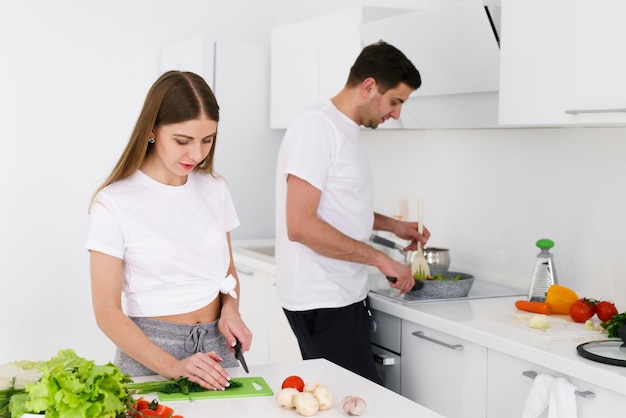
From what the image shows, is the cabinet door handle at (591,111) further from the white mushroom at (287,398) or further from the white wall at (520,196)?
the white mushroom at (287,398)

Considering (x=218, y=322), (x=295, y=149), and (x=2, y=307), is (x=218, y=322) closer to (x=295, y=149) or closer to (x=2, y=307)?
(x=295, y=149)

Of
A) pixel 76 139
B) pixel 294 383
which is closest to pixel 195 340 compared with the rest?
pixel 294 383

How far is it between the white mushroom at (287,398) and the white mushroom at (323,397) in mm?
42

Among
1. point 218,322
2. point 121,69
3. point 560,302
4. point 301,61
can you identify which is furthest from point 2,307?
point 560,302

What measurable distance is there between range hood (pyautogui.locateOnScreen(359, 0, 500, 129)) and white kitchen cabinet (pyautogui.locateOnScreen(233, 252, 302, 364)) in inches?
38.3

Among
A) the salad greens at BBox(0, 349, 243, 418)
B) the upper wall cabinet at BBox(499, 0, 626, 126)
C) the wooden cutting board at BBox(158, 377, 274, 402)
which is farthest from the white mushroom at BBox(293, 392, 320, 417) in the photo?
the upper wall cabinet at BBox(499, 0, 626, 126)

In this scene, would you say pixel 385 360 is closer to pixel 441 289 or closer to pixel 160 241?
pixel 441 289

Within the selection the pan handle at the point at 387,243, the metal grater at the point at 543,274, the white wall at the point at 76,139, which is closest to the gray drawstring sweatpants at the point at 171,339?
the metal grater at the point at 543,274

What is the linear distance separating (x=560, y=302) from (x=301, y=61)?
174 centimetres

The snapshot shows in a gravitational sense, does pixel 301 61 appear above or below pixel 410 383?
above

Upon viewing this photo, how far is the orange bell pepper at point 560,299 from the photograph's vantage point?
2.64 meters

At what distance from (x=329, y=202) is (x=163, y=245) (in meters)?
0.78

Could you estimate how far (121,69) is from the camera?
4.49m

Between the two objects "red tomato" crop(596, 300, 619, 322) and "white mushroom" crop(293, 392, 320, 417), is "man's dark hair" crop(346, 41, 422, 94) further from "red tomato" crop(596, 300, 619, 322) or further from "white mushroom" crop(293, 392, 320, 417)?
"white mushroom" crop(293, 392, 320, 417)
